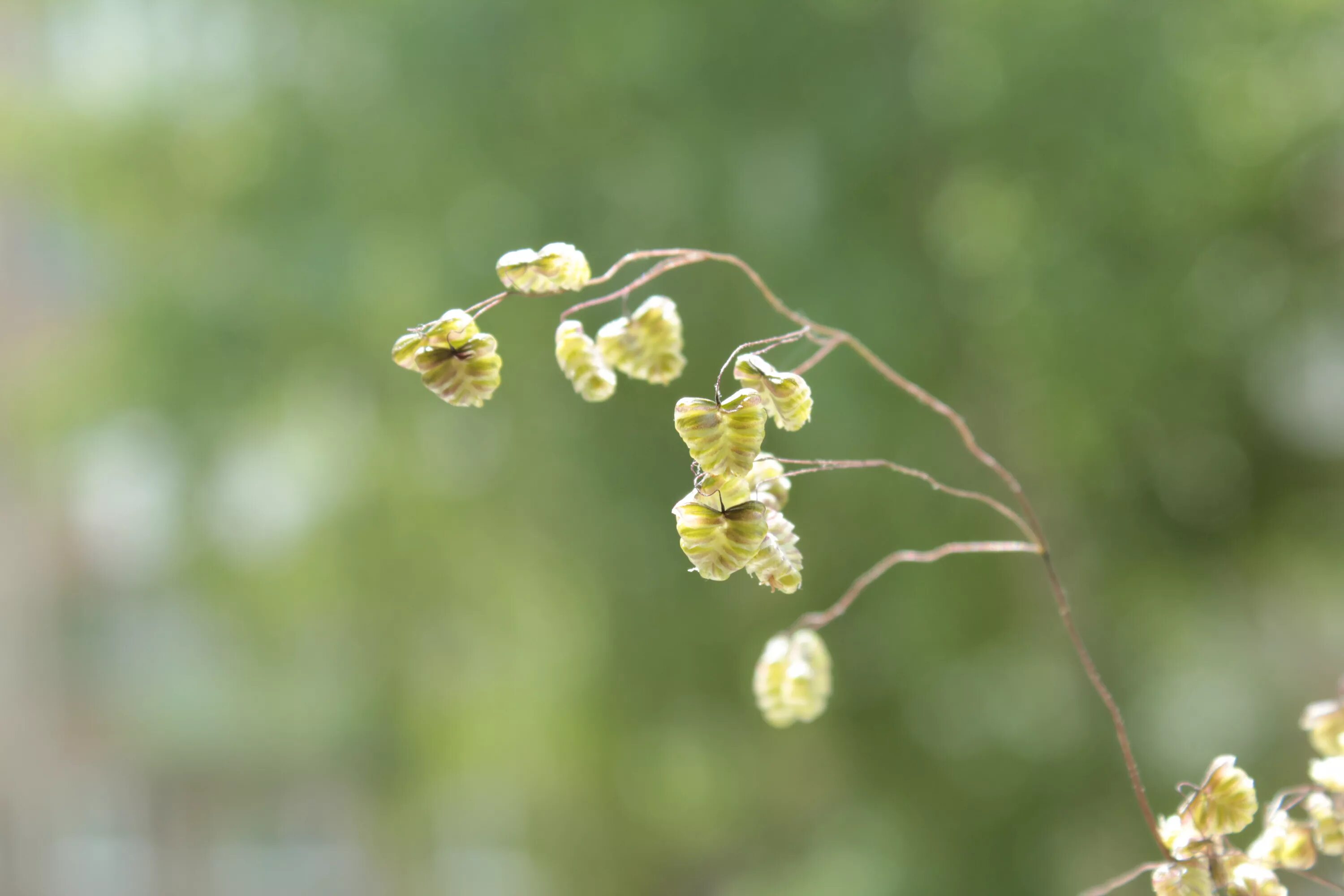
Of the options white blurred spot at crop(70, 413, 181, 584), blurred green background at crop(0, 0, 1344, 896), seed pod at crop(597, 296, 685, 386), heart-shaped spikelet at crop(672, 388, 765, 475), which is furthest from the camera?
white blurred spot at crop(70, 413, 181, 584)

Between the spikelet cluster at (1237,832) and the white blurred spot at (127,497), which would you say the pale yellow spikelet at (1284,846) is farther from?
the white blurred spot at (127,497)

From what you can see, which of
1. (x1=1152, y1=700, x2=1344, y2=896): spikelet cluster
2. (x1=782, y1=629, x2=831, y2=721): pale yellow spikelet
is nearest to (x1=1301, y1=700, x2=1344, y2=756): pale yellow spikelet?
(x1=1152, y1=700, x2=1344, y2=896): spikelet cluster

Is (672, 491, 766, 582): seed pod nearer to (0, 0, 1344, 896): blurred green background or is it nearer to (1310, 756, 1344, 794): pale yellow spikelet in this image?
(1310, 756, 1344, 794): pale yellow spikelet

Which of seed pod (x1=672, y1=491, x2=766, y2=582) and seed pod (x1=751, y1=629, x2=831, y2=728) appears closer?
seed pod (x1=672, y1=491, x2=766, y2=582)

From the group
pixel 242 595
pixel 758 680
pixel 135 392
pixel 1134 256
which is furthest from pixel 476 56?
pixel 758 680

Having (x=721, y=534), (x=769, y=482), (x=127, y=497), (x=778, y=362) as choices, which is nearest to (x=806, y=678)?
(x=769, y=482)

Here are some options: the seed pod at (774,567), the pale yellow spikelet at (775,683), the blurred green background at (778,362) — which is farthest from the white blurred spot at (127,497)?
the seed pod at (774,567)

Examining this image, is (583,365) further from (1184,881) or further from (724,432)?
(1184,881)
